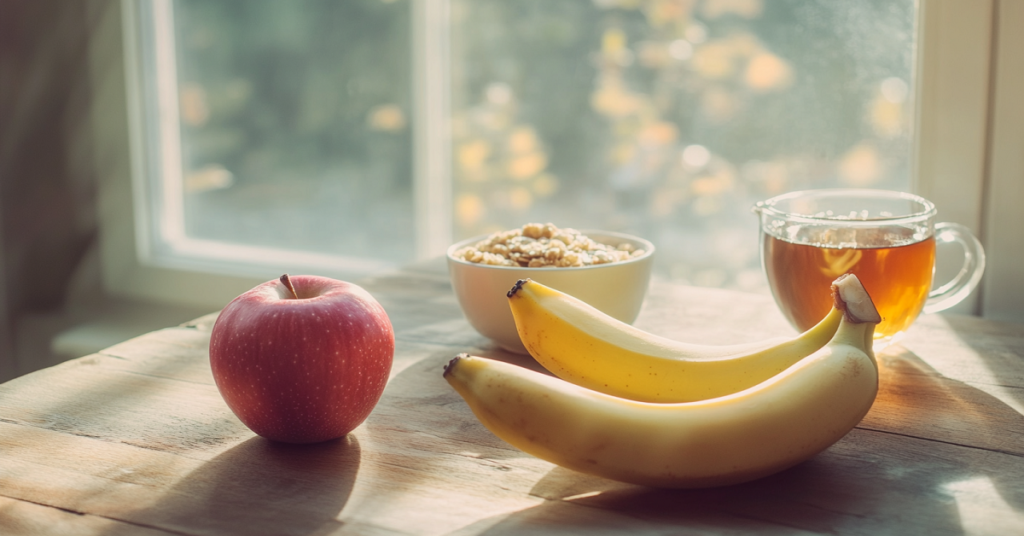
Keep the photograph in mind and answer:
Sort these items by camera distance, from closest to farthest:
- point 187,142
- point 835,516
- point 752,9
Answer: point 835,516 < point 752,9 < point 187,142

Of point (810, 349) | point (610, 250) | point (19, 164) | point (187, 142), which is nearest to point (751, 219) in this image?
point (610, 250)

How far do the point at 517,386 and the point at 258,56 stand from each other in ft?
5.10

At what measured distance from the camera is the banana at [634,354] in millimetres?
666

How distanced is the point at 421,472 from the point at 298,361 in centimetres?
12

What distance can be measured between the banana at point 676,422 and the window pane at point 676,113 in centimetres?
97

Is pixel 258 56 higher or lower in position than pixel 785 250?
higher

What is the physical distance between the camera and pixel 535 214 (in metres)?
1.74

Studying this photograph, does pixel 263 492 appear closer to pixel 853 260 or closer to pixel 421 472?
pixel 421 472

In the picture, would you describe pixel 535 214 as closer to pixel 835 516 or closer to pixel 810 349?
pixel 810 349

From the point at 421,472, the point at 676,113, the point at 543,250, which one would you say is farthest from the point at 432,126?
the point at 421,472

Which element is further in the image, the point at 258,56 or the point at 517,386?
the point at 258,56

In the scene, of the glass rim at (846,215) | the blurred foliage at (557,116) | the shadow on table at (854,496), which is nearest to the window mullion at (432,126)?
the blurred foliage at (557,116)

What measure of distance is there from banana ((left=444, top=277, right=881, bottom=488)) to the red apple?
11cm

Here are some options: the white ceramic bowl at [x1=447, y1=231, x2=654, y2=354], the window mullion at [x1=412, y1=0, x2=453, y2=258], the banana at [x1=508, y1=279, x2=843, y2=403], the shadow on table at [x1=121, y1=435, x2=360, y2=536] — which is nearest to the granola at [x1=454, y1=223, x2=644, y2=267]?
the white ceramic bowl at [x1=447, y1=231, x2=654, y2=354]
